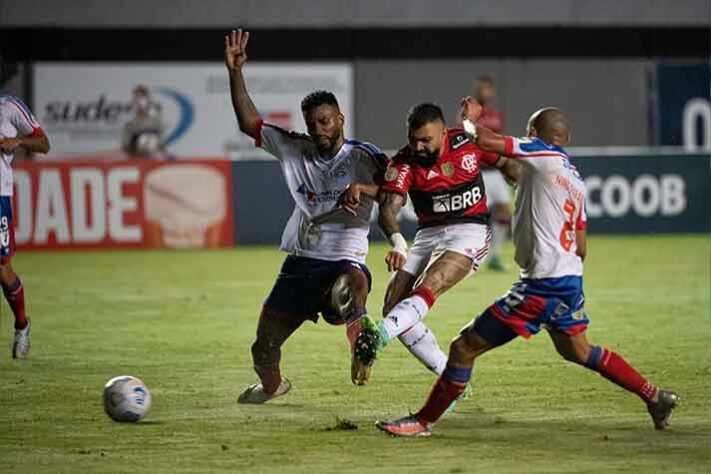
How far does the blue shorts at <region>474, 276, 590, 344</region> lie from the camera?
341 inches

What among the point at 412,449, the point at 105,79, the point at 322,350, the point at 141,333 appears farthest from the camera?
the point at 105,79

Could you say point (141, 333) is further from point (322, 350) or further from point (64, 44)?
point (64, 44)

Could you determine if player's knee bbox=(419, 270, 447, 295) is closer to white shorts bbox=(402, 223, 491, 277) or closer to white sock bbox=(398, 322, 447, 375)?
white shorts bbox=(402, 223, 491, 277)

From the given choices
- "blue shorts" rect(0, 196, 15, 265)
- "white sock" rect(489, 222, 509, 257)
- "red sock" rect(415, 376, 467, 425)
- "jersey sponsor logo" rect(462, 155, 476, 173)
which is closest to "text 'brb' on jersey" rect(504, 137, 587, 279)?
"red sock" rect(415, 376, 467, 425)

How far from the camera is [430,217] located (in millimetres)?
10055

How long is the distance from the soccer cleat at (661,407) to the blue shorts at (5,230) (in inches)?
227

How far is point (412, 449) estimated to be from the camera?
8.45 m

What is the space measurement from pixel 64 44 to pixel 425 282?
23.7m

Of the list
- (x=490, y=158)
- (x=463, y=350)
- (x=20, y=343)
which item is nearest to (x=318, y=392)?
(x=463, y=350)

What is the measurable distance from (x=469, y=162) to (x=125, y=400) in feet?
8.38

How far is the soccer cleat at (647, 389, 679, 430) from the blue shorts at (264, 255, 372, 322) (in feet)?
6.97

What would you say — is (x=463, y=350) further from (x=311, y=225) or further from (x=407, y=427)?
(x=311, y=225)

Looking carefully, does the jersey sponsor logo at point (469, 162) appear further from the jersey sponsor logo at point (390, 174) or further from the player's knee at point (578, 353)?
the player's knee at point (578, 353)

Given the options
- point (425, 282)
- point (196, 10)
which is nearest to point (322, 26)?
point (196, 10)
